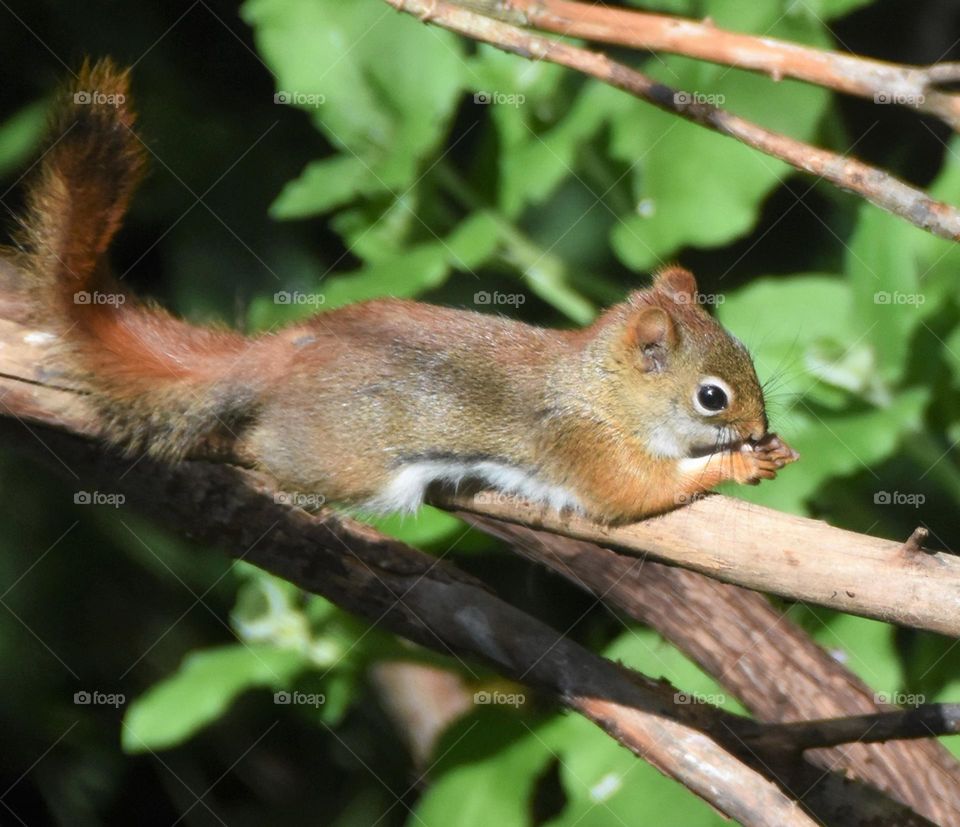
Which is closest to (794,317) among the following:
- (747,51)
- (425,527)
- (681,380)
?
(681,380)

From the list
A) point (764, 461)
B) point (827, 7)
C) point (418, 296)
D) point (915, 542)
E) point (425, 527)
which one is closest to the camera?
point (915, 542)

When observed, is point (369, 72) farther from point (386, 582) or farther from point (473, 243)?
point (386, 582)

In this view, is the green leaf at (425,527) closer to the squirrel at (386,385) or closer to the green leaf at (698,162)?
the squirrel at (386,385)

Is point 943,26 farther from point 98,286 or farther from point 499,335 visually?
point 98,286

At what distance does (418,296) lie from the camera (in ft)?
9.22

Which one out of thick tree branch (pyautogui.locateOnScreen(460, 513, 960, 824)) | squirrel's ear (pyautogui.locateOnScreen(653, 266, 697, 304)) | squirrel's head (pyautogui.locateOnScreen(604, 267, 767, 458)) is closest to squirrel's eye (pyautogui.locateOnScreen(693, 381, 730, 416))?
squirrel's head (pyautogui.locateOnScreen(604, 267, 767, 458))

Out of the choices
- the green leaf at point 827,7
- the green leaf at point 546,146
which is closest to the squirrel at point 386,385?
the green leaf at point 546,146

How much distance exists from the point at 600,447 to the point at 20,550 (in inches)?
59.4

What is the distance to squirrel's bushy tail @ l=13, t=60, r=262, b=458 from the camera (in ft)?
6.56

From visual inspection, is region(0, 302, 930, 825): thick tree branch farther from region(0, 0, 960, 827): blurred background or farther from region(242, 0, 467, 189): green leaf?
region(242, 0, 467, 189): green leaf

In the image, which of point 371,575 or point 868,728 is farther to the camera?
point 371,575

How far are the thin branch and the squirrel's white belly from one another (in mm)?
742

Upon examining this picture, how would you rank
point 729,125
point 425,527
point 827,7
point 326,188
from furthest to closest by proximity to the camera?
point 326,188
point 827,7
point 425,527
point 729,125

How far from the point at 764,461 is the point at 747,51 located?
2.16 feet
